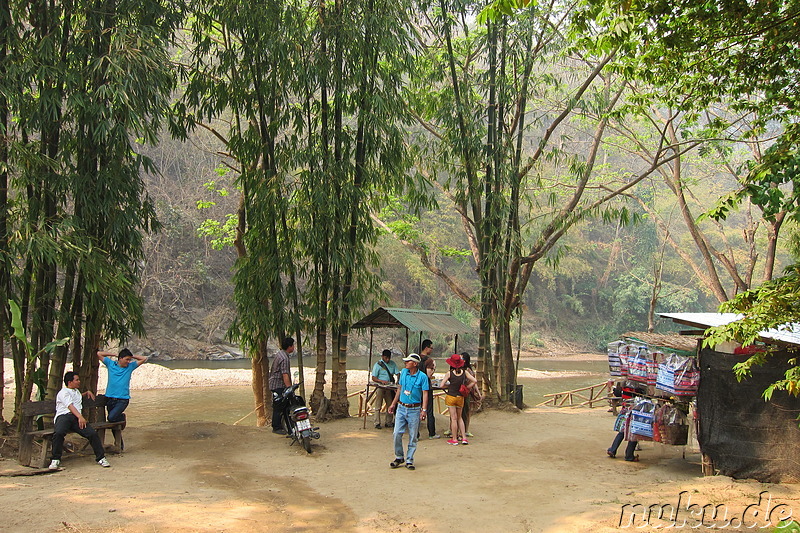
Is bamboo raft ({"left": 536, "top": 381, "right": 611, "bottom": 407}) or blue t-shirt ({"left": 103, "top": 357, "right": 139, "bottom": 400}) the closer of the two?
blue t-shirt ({"left": 103, "top": 357, "right": 139, "bottom": 400})

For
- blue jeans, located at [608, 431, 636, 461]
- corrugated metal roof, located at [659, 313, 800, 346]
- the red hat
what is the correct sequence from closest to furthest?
corrugated metal roof, located at [659, 313, 800, 346] → blue jeans, located at [608, 431, 636, 461] → the red hat

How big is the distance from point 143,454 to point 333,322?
336 cm

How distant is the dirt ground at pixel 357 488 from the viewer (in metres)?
Result: 5.43

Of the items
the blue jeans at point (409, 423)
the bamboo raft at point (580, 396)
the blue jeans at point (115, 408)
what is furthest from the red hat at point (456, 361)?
the bamboo raft at point (580, 396)

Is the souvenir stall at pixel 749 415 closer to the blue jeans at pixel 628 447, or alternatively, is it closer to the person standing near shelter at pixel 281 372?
the blue jeans at pixel 628 447

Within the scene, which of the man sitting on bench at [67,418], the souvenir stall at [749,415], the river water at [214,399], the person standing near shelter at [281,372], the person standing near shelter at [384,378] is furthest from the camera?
the river water at [214,399]

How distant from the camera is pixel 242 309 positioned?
1024 cm

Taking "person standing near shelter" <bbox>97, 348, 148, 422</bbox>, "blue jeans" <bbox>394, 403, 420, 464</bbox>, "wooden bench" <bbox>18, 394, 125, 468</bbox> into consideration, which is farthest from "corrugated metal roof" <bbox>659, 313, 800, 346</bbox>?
"wooden bench" <bbox>18, 394, 125, 468</bbox>

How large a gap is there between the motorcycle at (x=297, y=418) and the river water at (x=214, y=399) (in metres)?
4.09

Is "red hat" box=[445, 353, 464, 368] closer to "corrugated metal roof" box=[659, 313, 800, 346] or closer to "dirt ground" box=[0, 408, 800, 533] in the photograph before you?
"dirt ground" box=[0, 408, 800, 533]

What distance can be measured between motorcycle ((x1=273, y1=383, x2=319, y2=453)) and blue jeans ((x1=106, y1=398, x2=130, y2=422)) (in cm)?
190

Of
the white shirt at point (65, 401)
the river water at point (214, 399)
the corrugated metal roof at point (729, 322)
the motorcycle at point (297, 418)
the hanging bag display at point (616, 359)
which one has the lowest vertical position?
the river water at point (214, 399)

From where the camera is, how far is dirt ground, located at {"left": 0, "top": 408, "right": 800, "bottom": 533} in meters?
5.43

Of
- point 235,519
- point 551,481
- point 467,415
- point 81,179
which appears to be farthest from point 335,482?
point 81,179
